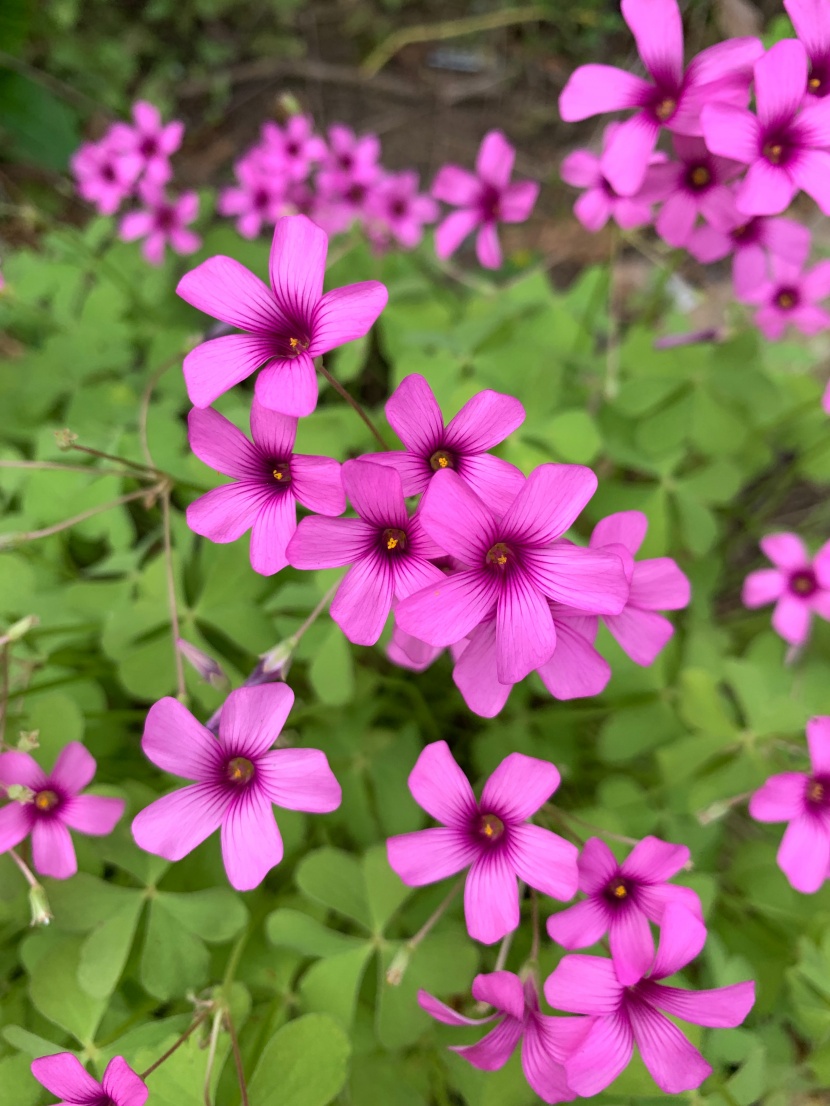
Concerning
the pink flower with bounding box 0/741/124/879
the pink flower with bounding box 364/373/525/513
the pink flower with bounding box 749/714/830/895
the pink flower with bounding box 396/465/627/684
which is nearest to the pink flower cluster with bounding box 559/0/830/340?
the pink flower with bounding box 364/373/525/513

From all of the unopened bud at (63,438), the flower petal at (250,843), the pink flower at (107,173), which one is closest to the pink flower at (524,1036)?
the flower petal at (250,843)

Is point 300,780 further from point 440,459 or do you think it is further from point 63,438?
point 63,438

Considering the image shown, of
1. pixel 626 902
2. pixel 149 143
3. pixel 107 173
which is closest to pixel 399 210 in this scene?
pixel 149 143

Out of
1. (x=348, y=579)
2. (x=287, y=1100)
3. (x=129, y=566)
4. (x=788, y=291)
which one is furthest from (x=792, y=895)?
(x=129, y=566)

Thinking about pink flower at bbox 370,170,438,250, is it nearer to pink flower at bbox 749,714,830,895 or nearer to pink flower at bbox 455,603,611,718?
pink flower at bbox 455,603,611,718

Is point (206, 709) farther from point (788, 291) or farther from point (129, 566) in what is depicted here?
point (788, 291)

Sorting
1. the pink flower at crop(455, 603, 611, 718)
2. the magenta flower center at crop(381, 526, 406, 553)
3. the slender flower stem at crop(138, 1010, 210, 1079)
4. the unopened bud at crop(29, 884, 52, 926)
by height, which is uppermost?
the magenta flower center at crop(381, 526, 406, 553)

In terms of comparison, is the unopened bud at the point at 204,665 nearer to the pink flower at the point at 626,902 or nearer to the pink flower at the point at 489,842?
the pink flower at the point at 489,842
